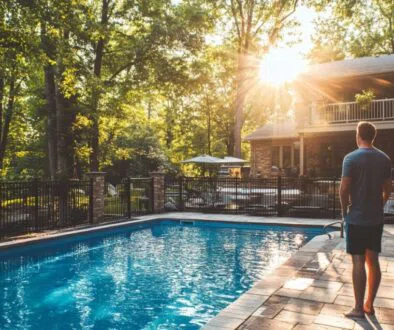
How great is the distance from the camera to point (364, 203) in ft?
13.1

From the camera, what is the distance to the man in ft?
13.1

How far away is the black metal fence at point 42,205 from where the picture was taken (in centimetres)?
1079

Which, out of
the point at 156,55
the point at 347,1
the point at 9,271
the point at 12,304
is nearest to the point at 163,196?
the point at 156,55

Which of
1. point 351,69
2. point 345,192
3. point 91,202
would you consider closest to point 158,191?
point 91,202

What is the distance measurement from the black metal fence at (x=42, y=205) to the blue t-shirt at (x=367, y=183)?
8982mm

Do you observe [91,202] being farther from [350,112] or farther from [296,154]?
[296,154]

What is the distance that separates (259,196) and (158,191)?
4.17 m

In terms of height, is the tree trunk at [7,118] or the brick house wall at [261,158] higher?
the tree trunk at [7,118]

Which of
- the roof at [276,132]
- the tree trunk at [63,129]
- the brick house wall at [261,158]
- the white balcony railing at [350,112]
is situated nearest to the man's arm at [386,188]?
the tree trunk at [63,129]

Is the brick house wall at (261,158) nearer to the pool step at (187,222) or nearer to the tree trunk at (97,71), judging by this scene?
the tree trunk at (97,71)

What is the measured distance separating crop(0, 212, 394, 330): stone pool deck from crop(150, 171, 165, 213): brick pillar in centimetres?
845

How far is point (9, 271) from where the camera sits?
8148mm

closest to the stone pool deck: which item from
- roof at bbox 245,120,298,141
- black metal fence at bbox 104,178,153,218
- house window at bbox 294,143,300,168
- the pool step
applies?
the pool step

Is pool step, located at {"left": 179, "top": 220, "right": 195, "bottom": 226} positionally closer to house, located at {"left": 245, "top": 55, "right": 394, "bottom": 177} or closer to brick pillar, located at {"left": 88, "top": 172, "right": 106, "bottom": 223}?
brick pillar, located at {"left": 88, "top": 172, "right": 106, "bottom": 223}
